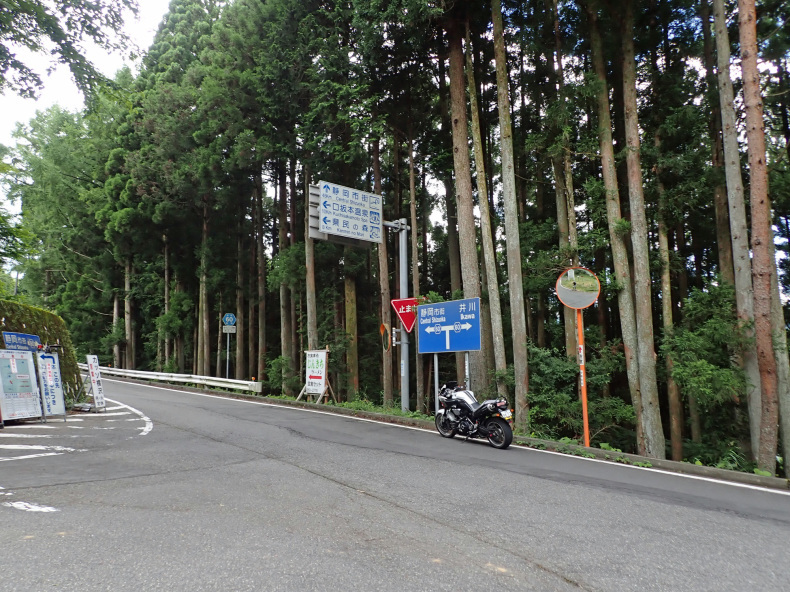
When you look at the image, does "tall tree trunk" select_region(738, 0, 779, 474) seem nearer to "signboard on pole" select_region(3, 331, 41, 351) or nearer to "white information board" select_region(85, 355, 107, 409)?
"white information board" select_region(85, 355, 107, 409)

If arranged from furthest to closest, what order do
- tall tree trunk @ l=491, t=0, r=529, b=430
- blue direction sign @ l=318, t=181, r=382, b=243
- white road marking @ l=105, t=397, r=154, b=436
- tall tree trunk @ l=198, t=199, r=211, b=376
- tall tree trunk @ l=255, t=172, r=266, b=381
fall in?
tall tree trunk @ l=198, t=199, r=211, b=376 < tall tree trunk @ l=255, t=172, r=266, b=381 < blue direction sign @ l=318, t=181, r=382, b=243 < tall tree trunk @ l=491, t=0, r=529, b=430 < white road marking @ l=105, t=397, r=154, b=436

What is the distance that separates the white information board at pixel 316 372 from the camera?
613 inches

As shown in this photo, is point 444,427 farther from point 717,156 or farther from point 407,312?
point 717,156

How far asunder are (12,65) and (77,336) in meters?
33.1

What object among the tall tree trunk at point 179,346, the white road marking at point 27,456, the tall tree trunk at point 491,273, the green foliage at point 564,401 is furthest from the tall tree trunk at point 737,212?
the tall tree trunk at point 179,346

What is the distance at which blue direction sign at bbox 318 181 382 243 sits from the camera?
45.1ft

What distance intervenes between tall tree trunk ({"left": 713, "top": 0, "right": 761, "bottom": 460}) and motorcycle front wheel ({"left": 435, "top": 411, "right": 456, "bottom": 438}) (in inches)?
250

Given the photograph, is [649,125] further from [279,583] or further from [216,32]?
[216,32]

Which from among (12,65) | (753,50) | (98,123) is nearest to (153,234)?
(98,123)

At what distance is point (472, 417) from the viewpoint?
9.22 meters

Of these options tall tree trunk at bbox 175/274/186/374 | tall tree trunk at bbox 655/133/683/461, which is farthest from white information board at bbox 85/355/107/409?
tall tree trunk at bbox 175/274/186/374

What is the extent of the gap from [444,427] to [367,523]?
19.0 ft

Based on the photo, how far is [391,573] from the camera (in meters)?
3.27

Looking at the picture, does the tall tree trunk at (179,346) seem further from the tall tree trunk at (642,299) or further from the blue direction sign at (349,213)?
the tall tree trunk at (642,299)
